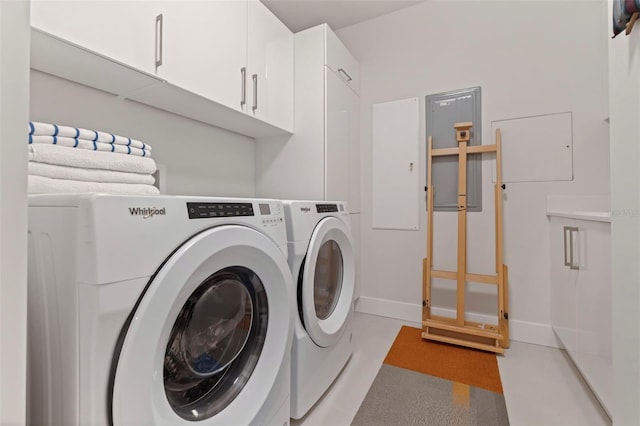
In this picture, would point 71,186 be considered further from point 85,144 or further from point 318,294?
point 318,294

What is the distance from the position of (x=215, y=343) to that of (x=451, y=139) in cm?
202

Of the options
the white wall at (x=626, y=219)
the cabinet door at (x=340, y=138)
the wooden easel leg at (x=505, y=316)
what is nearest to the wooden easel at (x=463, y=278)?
the wooden easel leg at (x=505, y=316)

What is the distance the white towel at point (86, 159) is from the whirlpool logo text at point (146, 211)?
451 mm

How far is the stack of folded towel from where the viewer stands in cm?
76

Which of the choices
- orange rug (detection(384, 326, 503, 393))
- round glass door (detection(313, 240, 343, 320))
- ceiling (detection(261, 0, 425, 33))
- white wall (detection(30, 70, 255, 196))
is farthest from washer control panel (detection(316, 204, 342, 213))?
ceiling (detection(261, 0, 425, 33))

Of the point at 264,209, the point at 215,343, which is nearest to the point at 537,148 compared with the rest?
the point at 264,209

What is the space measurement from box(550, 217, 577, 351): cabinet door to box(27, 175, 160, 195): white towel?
200 cm

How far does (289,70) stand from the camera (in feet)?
6.17

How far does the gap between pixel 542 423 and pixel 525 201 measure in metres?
1.28

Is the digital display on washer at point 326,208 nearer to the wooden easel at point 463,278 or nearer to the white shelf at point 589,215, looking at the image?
the wooden easel at point 463,278

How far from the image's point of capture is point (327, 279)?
1422 millimetres

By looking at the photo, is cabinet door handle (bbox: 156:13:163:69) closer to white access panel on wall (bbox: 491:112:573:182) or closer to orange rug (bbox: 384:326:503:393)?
orange rug (bbox: 384:326:503:393)

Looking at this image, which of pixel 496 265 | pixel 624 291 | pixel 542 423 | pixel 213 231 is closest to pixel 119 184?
pixel 213 231

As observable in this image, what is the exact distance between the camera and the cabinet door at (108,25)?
805 millimetres
